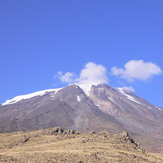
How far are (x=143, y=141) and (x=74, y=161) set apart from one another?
154 meters

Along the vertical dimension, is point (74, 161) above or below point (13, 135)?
below

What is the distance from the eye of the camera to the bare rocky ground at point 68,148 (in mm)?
25672

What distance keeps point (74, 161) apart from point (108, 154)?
380cm

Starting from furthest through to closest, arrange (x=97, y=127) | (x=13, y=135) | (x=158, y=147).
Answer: (x=97, y=127)
(x=158, y=147)
(x=13, y=135)

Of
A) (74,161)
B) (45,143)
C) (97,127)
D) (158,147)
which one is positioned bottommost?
(74,161)

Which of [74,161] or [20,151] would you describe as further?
[20,151]

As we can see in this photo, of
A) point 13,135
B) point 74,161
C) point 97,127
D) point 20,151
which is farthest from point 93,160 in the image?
point 97,127

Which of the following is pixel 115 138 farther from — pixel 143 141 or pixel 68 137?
pixel 143 141

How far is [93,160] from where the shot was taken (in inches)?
1014

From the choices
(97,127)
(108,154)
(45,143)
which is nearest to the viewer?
(108,154)

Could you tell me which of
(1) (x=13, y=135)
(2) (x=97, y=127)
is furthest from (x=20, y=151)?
(2) (x=97, y=127)

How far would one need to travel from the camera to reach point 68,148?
29.2 m

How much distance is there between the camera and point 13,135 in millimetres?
37000

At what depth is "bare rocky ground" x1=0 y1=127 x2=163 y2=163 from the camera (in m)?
25.7
